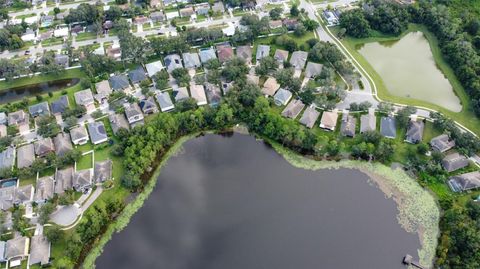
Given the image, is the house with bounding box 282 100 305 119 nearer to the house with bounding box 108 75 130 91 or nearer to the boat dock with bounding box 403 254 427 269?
the boat dock with bounding box 403 254 427 269

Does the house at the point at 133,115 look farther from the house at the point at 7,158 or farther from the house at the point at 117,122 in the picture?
the house at the point at 7,158

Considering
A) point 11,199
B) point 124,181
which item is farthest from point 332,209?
point 11,199

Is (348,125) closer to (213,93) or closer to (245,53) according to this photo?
(213,93)

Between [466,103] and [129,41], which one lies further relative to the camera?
[129,41]

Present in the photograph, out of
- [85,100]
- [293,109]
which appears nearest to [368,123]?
[293,109]

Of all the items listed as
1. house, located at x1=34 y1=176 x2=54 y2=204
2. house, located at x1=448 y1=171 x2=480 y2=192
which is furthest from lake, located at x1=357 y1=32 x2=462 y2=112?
house, located at x1=34 y1=176 x2=54 y2=204

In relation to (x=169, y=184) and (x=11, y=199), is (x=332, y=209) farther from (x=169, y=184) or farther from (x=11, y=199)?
(x=11, y=199)
